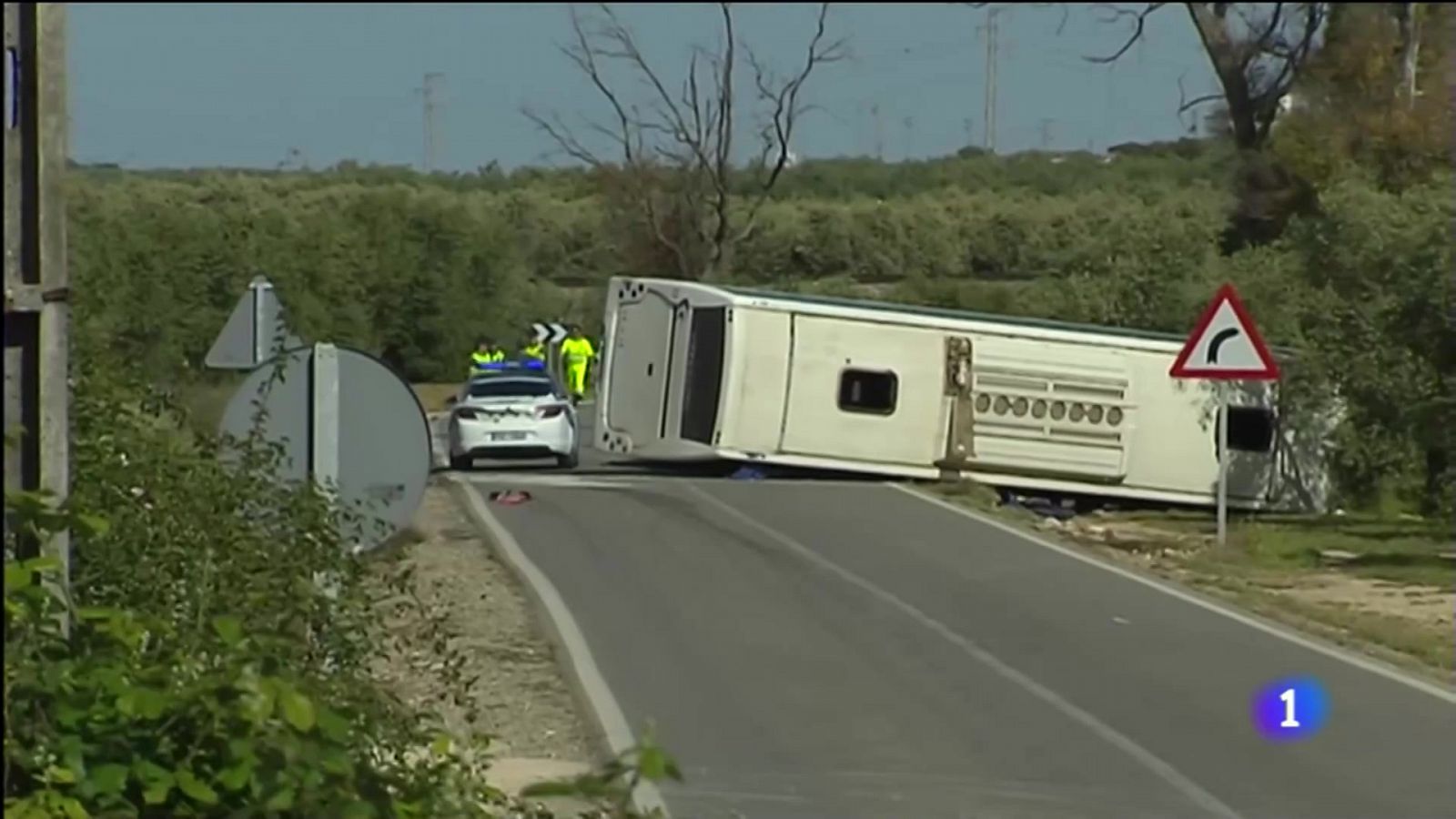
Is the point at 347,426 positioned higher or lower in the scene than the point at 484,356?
higher

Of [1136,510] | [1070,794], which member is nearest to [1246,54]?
[1136,510]

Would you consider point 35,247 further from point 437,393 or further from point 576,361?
point 437,393

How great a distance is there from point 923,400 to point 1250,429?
458 centimetres

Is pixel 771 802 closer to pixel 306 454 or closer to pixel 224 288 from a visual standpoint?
pixel 306 454

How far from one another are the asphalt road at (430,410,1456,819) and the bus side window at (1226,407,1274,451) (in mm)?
8970

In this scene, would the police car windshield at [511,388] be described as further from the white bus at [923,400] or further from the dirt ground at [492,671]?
the dirt ground at [492,671]

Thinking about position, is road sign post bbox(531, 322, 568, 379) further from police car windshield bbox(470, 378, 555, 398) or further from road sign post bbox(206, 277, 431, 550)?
road sign post bbox(206, 277, 431, 550)

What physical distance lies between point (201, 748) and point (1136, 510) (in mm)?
27114

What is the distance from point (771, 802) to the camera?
1049 cm

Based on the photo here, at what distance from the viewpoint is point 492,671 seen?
14.4 m

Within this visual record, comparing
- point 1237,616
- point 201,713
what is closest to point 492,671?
point 1237,616

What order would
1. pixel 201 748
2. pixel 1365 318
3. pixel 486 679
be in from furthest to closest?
pixel 1365 318 → pixel 486 679 → pixel 201 748

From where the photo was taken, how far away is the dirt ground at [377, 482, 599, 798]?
432 inches

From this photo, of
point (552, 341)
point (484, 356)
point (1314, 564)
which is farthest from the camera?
point (552, 341)
